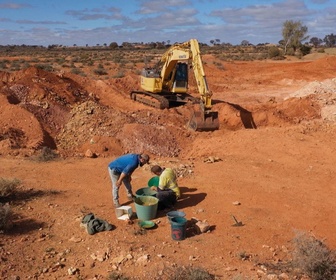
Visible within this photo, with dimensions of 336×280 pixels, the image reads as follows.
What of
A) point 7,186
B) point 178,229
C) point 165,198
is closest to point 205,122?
point 165,198

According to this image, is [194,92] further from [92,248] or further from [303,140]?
[92,248]

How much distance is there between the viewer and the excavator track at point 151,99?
19.4 meters

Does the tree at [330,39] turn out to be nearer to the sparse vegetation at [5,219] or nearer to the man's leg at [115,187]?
the man's leg at [115,187]

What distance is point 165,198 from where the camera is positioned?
879cm

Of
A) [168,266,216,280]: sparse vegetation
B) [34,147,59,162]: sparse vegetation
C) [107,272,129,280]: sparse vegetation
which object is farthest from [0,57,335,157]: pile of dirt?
[168,266,216,280]: sparse vegetation

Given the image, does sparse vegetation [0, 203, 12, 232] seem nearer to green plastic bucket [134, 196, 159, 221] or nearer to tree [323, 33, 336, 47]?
green plastic bucket [134, 196, 159, 221]

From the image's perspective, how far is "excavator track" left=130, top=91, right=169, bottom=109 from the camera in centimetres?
1939

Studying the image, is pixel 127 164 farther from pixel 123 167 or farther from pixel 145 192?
pixel 145 192

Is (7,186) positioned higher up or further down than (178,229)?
higher up

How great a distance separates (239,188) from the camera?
10.1 meters

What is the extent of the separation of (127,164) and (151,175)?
2.72 metres

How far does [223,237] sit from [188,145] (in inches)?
312

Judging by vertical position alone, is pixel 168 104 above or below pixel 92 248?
above

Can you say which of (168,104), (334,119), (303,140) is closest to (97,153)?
(168,104)
